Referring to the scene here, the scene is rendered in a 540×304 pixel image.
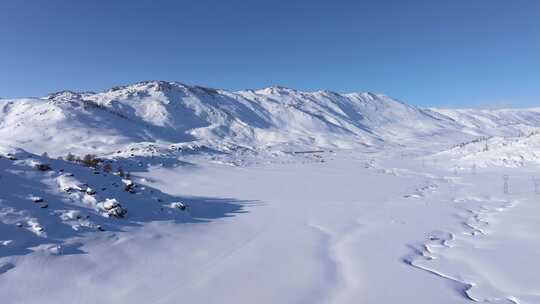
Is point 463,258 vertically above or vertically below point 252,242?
below

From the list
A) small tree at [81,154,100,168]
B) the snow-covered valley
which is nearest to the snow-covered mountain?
small tree at [81,154,100,168]

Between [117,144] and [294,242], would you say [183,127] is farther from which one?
[294,242]

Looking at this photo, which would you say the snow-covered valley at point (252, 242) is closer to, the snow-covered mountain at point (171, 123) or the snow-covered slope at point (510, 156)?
the snow-covered slope at point (510, 156)

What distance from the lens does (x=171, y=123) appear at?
125 meters

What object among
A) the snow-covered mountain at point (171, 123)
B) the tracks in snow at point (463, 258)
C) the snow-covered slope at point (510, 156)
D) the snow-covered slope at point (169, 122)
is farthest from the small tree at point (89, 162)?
the snow-covered slope at point (510, 156)

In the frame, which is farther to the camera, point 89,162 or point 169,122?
point 169,122

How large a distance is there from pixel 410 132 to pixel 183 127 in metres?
117

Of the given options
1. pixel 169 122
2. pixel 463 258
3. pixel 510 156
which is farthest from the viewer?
pixel 169 122

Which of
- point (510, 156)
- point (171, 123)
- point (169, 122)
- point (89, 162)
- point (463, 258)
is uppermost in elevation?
point (169, 122)

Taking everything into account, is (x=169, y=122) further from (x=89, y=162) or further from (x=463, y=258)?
(x=463, y=258)

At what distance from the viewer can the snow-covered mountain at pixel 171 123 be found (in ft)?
270

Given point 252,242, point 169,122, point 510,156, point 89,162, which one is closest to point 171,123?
point 169,122

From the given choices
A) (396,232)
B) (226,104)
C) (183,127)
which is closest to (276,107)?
(226,104)

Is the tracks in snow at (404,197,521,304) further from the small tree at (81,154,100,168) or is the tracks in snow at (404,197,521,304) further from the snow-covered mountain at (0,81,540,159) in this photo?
the snow-covered mountain at (0,81,540,159)
